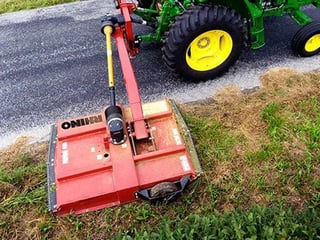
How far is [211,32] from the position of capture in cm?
369

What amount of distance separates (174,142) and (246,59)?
1.82 metres

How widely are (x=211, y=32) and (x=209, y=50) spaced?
24 centimetres

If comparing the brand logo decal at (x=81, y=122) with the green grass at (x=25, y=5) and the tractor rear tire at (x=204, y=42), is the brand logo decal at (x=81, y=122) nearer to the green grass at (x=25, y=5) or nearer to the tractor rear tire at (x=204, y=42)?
the tractor rear tire at (x=204, y=42)

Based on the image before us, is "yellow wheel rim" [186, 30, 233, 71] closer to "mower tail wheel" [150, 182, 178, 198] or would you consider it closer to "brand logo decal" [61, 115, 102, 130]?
"brand logo decal" [61, 115, 102, 130]

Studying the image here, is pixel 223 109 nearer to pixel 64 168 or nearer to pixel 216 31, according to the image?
pixel 216 31

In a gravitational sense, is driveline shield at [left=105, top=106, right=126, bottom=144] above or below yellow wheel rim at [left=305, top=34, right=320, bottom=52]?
above

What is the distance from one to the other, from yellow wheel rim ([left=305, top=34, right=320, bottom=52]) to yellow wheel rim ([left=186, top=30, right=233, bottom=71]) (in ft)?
3.06

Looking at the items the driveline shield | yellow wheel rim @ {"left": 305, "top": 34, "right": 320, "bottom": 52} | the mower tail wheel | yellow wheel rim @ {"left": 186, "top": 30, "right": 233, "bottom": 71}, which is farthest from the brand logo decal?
yellow wheel rim @ {"left": 305, "top": 34, "right": 320, "bottom": 52}

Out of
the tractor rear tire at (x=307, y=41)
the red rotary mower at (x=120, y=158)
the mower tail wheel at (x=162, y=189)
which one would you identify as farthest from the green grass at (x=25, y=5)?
the mower tail wheel at (x=162, y=189)

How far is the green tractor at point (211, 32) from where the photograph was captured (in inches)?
139

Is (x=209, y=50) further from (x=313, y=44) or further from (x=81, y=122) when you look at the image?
(x=81, y=122)

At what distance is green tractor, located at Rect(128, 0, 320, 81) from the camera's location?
11.6ft

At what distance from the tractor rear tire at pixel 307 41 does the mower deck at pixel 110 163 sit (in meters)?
1.76

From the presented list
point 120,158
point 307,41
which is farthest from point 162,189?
point 307,41
